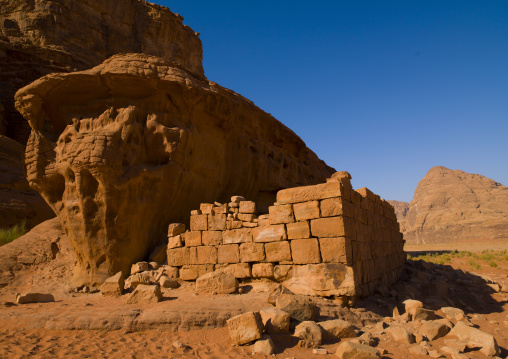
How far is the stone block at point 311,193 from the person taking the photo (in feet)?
22.2

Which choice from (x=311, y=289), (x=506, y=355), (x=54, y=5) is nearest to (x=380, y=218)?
(x=311, y=289)

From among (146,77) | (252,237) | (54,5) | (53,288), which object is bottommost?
(53,288)

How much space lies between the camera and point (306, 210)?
6938 mm

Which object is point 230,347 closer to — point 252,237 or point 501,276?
point 252,237

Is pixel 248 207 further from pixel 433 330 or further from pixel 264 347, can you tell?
pixel 433 330

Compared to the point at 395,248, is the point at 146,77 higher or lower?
higher

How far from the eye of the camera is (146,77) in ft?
28.7

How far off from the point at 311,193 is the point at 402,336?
2947 mm

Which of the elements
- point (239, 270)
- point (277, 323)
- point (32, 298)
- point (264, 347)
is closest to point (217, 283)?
point (239, 270)

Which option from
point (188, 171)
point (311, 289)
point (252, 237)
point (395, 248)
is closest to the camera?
point (311, 289)

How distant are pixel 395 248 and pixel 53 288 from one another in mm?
10496

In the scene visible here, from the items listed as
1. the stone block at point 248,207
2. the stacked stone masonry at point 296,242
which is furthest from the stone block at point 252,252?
the stone block at point 248,207

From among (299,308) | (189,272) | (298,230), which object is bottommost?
(299,308)

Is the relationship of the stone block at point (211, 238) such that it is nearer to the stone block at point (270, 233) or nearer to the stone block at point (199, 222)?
the stone block at point (199, 222)
